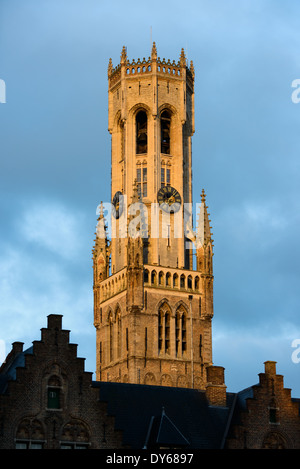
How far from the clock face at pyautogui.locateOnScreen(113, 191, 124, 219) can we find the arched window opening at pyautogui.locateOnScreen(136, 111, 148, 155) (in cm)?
465

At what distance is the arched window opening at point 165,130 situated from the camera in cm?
10819

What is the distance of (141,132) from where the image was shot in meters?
108

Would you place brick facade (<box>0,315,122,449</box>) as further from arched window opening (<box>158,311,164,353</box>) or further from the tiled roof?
arched window opening (<box>158,311,164,353</box>)

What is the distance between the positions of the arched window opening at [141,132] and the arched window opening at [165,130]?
159 cm

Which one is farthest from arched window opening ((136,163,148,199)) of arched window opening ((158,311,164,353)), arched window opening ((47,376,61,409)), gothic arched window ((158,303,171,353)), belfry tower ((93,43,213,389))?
arched window opening ((47,376,61,409))

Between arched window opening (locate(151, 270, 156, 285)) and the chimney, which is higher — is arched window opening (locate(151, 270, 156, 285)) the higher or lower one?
the higher one

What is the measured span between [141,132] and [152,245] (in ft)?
38.4

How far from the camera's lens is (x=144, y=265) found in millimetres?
100312

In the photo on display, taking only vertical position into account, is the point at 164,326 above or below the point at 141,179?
below

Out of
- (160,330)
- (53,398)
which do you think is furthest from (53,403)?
(160,330)

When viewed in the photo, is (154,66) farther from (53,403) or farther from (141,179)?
(53,403)

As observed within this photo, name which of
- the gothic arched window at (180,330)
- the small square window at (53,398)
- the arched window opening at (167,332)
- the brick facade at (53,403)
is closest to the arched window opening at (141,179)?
the gothic arched window at (180,330)

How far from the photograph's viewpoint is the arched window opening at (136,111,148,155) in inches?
4240

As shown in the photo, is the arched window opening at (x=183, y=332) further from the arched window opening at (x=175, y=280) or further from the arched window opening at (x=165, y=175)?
the arched window opening at (x=165, y=175)
